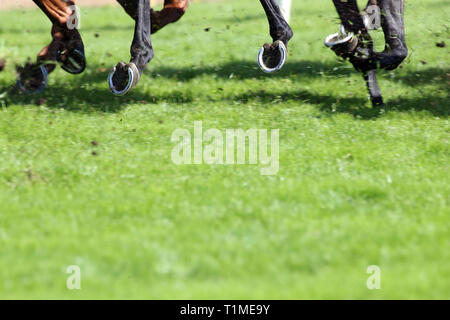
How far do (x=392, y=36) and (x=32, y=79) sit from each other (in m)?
4.30

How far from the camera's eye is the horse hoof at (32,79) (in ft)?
25.5

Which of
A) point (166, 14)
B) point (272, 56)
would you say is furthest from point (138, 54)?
point (166, 14)

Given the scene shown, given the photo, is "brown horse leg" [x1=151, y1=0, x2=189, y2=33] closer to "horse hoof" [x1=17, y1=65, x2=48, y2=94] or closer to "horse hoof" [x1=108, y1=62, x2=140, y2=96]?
"horse hoof" [x1=17, y1=65, x2=48, y2=94]

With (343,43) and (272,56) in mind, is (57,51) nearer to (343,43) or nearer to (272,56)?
(272,56)

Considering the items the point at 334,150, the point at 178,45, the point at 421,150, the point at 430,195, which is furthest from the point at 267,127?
the point at 178,45

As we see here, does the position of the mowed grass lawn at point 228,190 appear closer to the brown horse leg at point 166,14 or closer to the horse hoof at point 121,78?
the horse hoof at point 121,78

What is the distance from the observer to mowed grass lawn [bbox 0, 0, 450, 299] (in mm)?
4113

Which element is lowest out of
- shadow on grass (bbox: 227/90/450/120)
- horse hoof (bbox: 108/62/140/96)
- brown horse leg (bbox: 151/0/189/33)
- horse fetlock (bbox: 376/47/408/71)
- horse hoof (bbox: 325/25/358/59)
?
shadow on grass (bbox: 227/90/450/120)

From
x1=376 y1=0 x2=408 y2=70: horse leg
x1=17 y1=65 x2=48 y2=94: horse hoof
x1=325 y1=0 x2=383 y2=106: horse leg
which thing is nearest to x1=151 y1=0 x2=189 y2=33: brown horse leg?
x1=17 y1=65 x2=48 y2=94: horse hoof

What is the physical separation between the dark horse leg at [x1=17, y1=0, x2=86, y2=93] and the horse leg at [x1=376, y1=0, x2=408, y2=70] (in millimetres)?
3627

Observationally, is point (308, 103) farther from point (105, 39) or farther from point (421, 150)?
point (105, 39)

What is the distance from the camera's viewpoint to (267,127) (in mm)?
7258

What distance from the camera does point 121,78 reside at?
673 centimetres

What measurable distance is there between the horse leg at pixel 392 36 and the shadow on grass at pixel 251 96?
2.55ft
